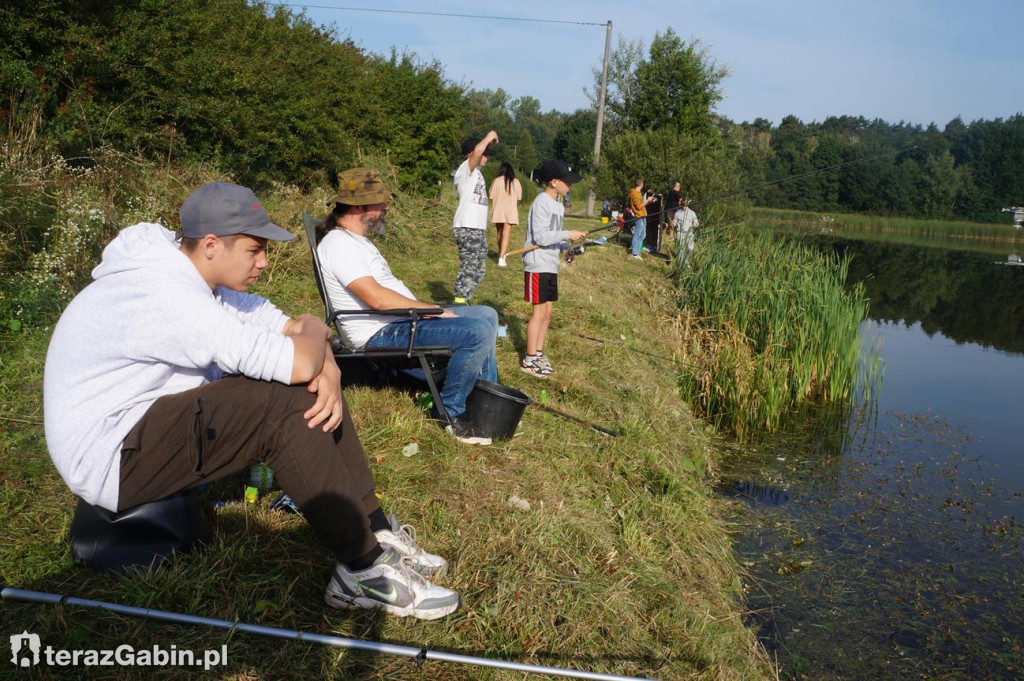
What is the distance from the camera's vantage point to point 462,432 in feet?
13.4

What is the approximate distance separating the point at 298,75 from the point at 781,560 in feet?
34.6

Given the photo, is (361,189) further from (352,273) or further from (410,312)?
(410,312)

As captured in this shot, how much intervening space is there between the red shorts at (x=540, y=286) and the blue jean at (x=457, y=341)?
1.53m

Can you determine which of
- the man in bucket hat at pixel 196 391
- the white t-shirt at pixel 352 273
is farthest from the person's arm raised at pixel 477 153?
the man in bucket hat at pixel 196 391

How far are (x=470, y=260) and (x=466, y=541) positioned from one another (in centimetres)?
473

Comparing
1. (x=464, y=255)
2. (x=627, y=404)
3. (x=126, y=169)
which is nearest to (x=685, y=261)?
(x=464, y=255)

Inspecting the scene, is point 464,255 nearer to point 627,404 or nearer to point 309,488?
point 627,404

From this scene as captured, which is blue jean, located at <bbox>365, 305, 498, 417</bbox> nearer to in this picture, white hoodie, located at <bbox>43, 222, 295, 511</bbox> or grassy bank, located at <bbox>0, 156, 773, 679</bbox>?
grassy bank, located at <bbox>0, 156, 773, 679</bbox>

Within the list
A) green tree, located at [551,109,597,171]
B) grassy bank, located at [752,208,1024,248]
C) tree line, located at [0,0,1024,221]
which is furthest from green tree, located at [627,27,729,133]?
green tree, located at [551,109,597,171]

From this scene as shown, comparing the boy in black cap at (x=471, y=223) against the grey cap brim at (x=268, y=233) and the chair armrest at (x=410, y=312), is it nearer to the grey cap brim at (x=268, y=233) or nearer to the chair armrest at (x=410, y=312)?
the chair armrest at (x=410, y=312)

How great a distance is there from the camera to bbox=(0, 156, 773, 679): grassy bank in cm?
244

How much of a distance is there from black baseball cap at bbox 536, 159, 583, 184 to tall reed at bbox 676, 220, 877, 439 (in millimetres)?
2931

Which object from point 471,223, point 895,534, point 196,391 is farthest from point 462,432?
point 471,223

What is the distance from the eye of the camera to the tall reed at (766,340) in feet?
25.4
